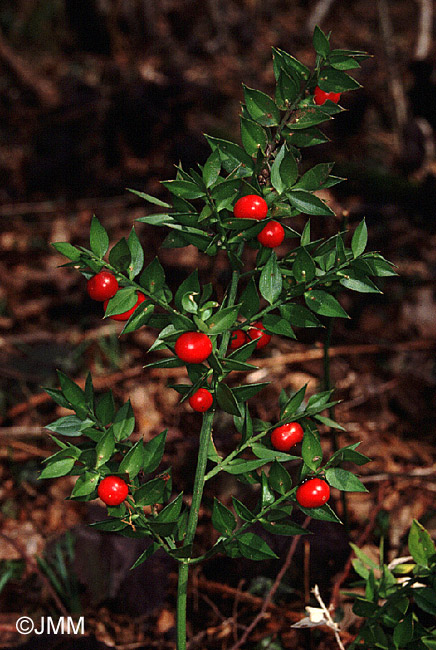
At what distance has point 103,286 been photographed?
822 millimetres

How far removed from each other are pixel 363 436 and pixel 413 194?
1571mm

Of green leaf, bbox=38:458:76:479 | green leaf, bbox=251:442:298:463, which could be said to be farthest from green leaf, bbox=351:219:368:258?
green leaf, bbox=38:458:76:479

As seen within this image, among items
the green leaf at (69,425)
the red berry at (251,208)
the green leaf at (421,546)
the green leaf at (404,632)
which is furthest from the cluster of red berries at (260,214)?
the green leaf at (404,632)

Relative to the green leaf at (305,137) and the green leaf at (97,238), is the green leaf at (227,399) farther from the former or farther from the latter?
the green leaf at (305,137)

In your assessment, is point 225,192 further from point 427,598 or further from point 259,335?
point 427,598

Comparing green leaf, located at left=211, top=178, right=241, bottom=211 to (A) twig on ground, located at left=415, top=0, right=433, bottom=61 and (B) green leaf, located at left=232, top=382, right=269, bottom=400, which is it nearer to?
(B) green leaf, located at left=232, top=382, right=269, bottom=400

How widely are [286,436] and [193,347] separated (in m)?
0.25

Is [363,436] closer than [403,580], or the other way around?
[403,580]

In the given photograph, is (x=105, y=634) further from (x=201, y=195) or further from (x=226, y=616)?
(x=201, y=195)

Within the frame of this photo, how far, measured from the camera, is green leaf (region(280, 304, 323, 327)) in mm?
850

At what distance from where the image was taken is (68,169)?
355cm

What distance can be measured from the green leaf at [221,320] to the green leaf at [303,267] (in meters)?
0.12

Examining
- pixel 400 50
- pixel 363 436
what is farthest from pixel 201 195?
pixel 400 50

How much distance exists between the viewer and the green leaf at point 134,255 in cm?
87
